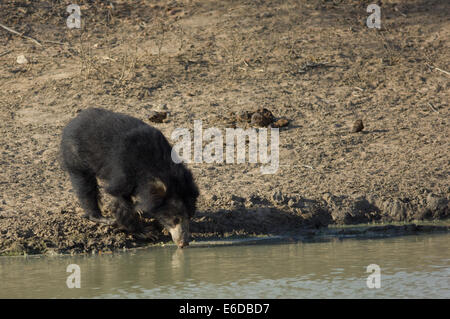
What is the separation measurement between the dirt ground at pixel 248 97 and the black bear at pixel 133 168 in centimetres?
72

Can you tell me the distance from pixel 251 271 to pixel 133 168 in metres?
1.55

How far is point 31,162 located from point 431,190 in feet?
17.3

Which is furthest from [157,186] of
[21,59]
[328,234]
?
[21,59]

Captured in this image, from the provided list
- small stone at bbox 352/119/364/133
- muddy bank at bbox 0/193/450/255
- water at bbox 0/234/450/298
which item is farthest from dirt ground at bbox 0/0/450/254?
water at bbox 0/234/450/298

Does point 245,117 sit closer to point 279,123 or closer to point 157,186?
point 279,123

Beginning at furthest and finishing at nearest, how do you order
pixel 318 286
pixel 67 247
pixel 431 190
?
pixel 431 190, pixel 67 247, pixel 318 286

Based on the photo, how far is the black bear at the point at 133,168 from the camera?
7.09m

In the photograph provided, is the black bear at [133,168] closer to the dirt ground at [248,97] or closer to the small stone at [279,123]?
the dirt ground at [248,97]

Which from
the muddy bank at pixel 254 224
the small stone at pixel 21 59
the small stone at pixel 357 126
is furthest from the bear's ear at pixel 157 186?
the small stone at pixel 21 59

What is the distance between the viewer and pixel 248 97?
11844 millimetres

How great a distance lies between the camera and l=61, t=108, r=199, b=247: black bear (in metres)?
7.09
